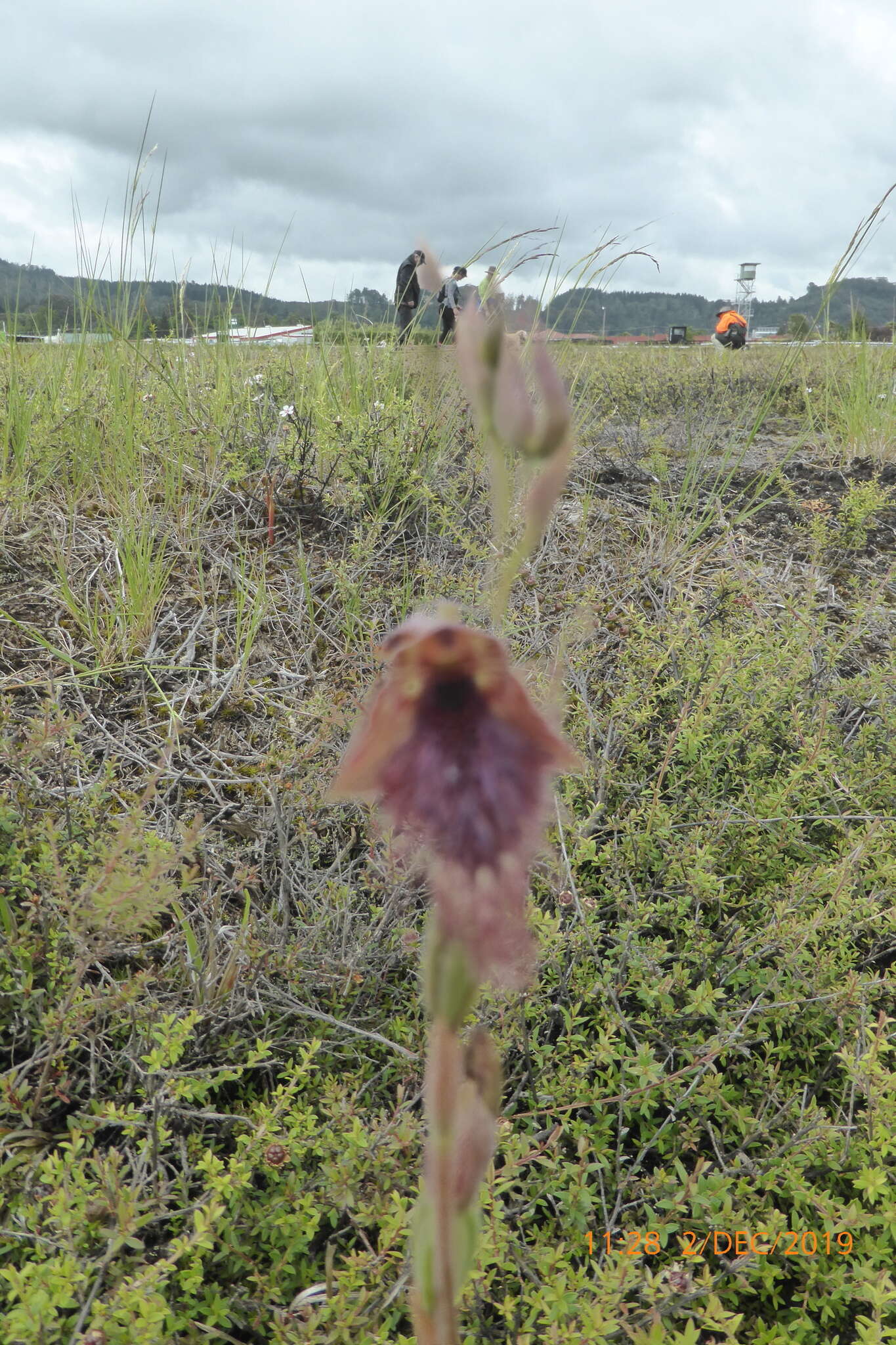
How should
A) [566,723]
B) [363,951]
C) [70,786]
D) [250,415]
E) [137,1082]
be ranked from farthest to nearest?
[250,415] < [566,723] < [70,786] < [363,951] < [137,1082]

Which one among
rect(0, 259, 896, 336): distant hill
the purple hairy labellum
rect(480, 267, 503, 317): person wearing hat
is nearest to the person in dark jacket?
rect(0, 259, 896, 336): distant hill

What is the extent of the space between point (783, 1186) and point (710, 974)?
41cm

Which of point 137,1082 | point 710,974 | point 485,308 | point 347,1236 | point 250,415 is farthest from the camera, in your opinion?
point 250,415

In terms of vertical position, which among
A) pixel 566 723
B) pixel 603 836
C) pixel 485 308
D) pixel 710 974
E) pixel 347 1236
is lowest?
pixel 347 1236

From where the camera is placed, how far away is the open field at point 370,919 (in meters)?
1.22

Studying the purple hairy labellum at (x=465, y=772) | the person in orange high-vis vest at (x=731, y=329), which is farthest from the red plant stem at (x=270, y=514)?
the person in orange high-vis vest at (x=731, y=329)

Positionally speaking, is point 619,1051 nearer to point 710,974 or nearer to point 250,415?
point 710,974

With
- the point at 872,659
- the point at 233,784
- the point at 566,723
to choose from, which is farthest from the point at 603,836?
the point at 872,659

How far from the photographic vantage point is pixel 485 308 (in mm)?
549

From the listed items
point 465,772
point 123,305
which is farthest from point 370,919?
point 123,305

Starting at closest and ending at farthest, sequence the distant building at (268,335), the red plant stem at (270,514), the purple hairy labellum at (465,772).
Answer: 1. the purple hairy labellum at (465,772)
2. the red plant stem at (270,514)
3. the distant building at (268,335)
